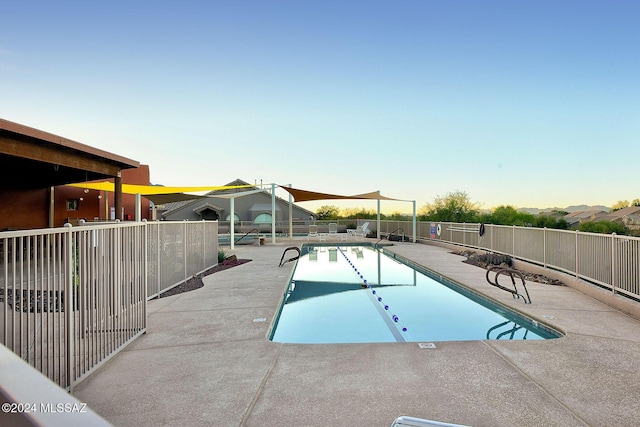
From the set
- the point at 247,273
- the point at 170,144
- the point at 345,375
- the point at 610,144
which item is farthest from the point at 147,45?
the point at 610,144

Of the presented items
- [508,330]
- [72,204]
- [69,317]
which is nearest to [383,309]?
[508,330]

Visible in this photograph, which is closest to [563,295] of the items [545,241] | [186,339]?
[545,241]

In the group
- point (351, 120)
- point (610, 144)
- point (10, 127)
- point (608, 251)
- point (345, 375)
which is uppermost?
point (351, 120)

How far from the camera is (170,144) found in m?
18.8

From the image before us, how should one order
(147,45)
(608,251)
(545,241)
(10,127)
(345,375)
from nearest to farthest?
1. (345,375)
2. (10,127)
3. (608,251)
4. (545,241)
5. (147,45)

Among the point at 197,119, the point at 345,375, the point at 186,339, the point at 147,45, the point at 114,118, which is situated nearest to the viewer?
the point at 345,375

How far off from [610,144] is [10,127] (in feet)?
73.8

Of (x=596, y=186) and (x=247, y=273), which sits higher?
(x=596, y=186)

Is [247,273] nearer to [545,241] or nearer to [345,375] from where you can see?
[345,375]

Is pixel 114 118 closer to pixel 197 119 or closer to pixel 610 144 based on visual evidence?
pixel 197 119

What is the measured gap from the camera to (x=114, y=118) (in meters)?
14.9

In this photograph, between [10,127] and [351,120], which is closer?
[10,127]

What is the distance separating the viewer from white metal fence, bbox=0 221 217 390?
2568 mm

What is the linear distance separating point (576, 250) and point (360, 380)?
653 cm
